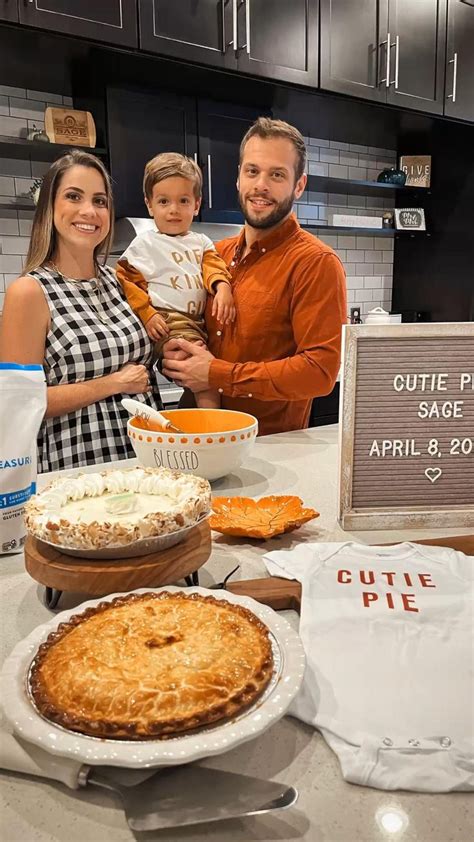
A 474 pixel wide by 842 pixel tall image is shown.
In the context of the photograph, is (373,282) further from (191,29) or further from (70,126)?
(70,126)

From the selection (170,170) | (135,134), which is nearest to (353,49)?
(135,134)

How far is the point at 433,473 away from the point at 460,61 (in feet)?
12.7

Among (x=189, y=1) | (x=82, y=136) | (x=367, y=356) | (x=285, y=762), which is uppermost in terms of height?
(x=189, y=1)

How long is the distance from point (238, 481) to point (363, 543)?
1.26ft

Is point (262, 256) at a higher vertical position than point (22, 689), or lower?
higher

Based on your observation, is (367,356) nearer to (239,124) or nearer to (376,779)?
(376,779)

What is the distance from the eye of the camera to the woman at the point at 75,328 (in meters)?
1.77

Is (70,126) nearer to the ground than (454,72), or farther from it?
nearer to the ground

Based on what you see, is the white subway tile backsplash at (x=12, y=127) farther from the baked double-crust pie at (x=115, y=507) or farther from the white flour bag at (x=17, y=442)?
the baked double-crust pie at (x=115, y=507)

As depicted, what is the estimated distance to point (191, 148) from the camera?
333 centimetres

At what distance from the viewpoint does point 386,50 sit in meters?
3.60

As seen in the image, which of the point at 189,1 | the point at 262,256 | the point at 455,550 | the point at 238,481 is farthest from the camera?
the point at 189,1

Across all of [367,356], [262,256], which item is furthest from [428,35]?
[367,356]

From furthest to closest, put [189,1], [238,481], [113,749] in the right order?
[189,1], [238,481], [113,749]
